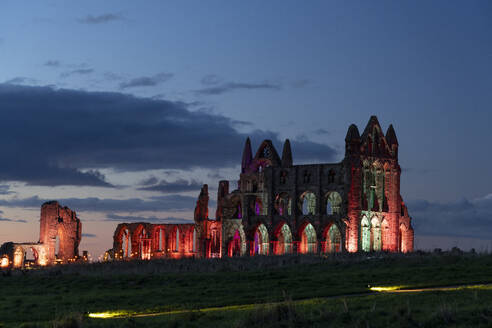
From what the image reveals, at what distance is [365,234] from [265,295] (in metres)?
39.3

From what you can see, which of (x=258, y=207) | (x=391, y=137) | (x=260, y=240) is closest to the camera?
(x=391, y=137)

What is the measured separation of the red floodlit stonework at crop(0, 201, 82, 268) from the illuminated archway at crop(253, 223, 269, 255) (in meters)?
19.2

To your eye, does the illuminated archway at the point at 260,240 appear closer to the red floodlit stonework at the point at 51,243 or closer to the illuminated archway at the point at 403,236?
the illuminated archway at the point at 403,236

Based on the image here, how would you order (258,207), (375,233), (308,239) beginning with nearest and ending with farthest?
(375,233) → (308,239) → (258,207)

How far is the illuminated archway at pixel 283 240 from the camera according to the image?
252 feet

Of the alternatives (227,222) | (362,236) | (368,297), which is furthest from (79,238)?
(368,297)

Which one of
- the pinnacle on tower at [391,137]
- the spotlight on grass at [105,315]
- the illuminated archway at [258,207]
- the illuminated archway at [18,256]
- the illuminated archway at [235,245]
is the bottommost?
the spotlight on grass at [105,315]

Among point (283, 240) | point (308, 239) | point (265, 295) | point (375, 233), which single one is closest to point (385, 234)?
point (375, 233)

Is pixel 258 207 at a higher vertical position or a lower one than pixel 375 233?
higher

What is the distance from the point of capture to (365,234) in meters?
71.9

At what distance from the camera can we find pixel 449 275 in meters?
38.6

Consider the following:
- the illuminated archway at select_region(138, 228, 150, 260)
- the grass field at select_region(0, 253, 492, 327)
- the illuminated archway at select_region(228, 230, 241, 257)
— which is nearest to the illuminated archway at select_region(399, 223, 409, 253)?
the illuminated archway at select_region(228, 230, 241, 257)

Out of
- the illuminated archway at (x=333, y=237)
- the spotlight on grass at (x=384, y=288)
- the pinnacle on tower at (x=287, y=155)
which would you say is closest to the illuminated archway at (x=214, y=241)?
the pinnacle on tower at (x=287, y=155)

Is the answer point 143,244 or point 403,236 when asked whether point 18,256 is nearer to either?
point 143,244
